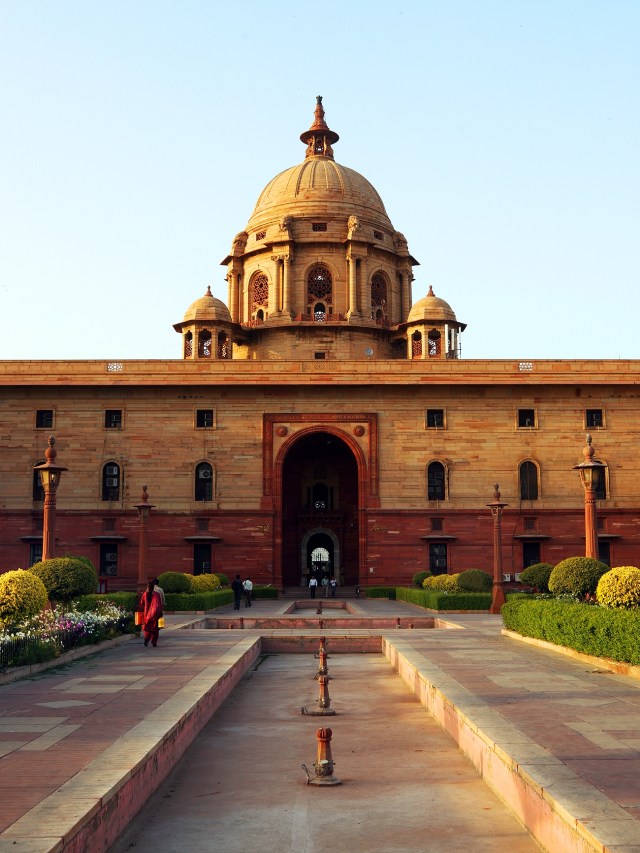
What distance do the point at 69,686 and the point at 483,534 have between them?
3058 cm

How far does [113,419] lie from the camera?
1658 inches

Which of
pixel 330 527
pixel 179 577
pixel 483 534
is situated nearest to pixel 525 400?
pixel 483 534

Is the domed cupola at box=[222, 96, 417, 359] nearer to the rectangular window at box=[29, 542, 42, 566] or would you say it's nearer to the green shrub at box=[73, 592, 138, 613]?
the rectangular window at box=[29, 542, 42, 566]

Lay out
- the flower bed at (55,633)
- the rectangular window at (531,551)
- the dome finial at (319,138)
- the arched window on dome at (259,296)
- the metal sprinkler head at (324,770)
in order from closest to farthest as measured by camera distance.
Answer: the metal sprinkler head at (324,770)
the flower bed at (55,633)
the rectangular window at (531,551)
the arched window on dome at (259,296)
the dome finial at (319,138)

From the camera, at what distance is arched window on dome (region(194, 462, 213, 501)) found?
4134 centimetres

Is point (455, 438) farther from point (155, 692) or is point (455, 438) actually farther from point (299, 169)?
point (155, 692)

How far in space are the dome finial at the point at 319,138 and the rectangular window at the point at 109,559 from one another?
32735mm

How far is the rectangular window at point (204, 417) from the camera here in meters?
42.0

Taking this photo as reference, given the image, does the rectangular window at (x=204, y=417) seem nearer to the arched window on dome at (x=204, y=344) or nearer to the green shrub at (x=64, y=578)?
the arched window on dome at (x=204, y=344)

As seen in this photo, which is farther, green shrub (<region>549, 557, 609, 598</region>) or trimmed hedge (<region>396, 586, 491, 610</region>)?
trimmed hedge (<region>396, 586, 491, 610</region>)

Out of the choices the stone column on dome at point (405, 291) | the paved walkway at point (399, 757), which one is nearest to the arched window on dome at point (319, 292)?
the stone column on dome at point (405, 291)

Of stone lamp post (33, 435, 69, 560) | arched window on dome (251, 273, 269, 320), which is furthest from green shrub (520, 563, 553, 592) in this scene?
arched window on dome (251, 273, 269, 320)

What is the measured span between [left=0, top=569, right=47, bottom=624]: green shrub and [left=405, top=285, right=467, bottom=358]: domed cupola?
34547mm

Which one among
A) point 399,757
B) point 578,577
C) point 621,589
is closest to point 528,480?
point 578,577
